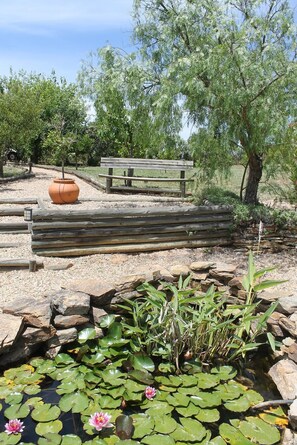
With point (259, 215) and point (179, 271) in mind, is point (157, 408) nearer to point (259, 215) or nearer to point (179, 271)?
point (179, 271)

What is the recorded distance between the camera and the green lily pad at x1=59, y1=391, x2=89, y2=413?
2.60m

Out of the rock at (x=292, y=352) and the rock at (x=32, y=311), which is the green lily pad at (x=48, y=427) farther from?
the rock at (x=292, y=352)

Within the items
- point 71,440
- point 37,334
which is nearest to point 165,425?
point 71,440

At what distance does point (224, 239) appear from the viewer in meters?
6.08

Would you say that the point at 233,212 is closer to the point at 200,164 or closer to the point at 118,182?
the point at 200,164

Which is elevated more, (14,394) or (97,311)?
(97,311)

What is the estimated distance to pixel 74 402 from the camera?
266 cm

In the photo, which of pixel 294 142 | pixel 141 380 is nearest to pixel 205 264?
pixel 141 380

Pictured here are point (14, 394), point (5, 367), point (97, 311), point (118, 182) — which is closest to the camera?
point (14, 394)

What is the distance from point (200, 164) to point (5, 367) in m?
4.60

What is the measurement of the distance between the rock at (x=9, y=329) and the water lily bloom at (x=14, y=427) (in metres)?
0.67

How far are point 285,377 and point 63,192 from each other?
634 centimetres

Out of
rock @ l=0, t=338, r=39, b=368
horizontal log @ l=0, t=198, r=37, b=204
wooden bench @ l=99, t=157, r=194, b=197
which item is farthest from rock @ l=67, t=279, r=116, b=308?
wooden bench @ l=99, t=157, r=194, b=197

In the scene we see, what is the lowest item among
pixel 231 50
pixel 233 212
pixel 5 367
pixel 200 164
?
pixel 5 367
